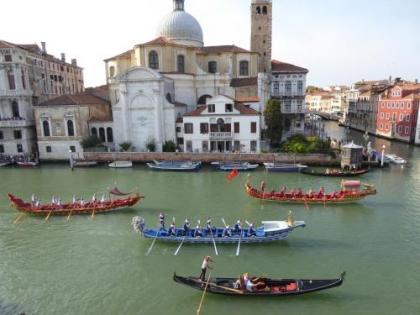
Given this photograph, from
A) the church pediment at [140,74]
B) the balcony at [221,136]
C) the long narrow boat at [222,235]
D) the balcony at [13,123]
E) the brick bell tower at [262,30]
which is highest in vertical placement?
the brick bell tower at [262,30]

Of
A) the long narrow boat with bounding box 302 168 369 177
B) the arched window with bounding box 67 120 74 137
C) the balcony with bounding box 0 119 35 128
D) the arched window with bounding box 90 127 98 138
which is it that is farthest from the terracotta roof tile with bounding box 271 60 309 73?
the balcony with bounding box 0 119 35 128

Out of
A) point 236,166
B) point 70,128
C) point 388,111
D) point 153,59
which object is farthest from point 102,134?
point 388,111

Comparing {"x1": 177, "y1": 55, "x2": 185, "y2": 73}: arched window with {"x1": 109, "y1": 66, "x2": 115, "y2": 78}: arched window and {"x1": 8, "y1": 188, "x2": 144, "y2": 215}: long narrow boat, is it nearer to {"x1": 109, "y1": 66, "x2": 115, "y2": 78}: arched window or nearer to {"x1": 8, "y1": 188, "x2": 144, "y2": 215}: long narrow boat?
{"x1": 109, "y1": 66, "x2": 115, "y2": 78}: arched window

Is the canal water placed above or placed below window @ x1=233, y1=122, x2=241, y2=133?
below

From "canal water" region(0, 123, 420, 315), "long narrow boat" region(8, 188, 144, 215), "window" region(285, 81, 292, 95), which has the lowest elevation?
"canal water" region(0, 123, 420, 315)

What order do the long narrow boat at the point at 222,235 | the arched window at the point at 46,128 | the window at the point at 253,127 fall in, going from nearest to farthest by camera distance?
the long narrow boat at the point at 222,235 → the window at the point at 253,127 → the arched window at the point at 46,128

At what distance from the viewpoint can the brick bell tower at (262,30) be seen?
40.3 metres

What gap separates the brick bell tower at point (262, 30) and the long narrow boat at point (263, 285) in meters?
34.8

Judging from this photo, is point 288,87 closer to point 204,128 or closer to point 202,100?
point 202,100

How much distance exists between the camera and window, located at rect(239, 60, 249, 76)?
40.1 m

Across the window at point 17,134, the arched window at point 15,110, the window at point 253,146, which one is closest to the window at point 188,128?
the window at point 253,146

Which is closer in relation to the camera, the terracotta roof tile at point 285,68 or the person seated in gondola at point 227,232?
the person seated in gondola at point 227,232

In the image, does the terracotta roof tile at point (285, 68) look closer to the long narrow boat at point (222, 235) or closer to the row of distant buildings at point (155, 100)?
the row of distant buildings at point (155, 100)

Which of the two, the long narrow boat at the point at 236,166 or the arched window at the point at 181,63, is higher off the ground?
the arched window at the point at 181,63
